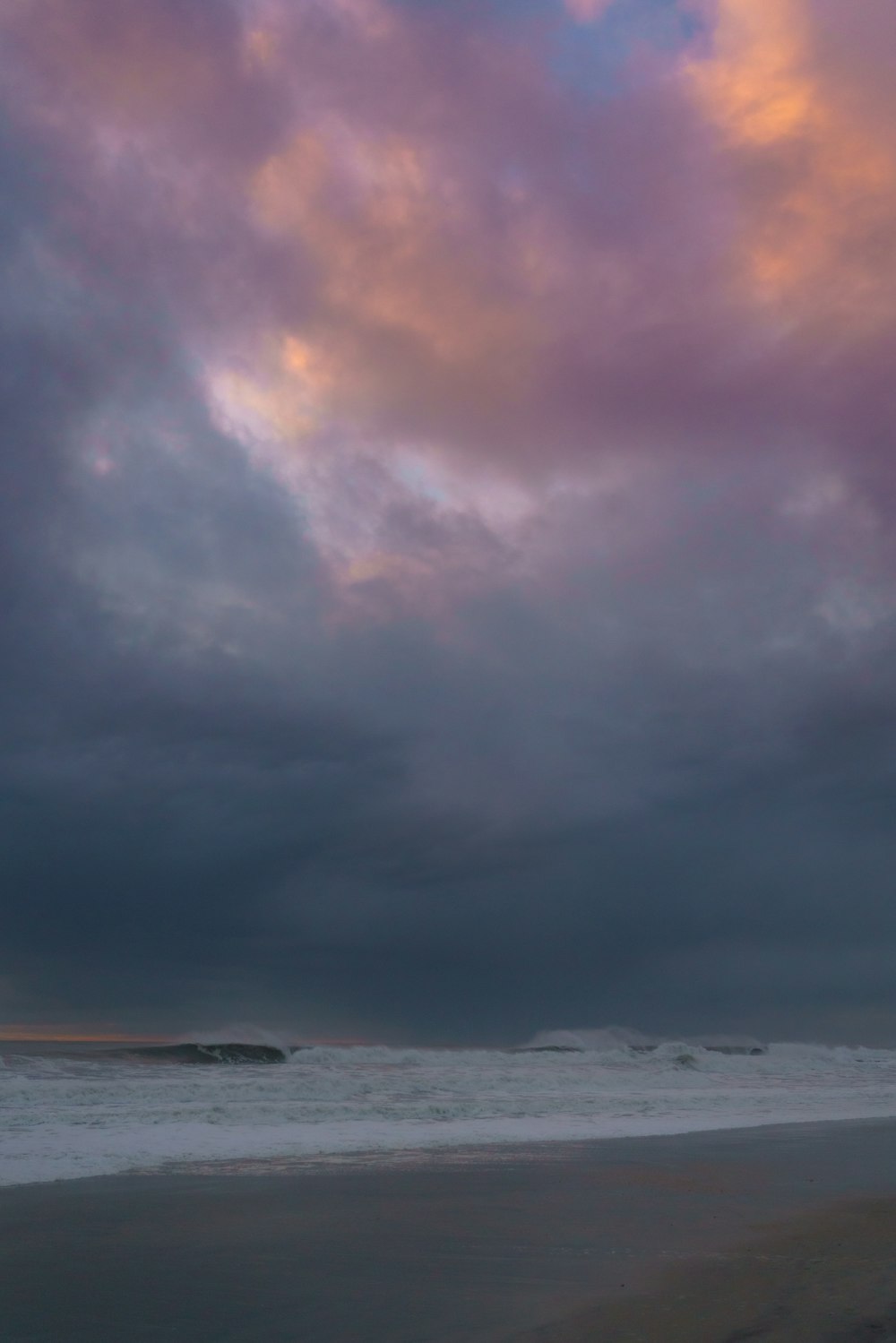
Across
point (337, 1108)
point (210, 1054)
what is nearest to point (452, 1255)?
point (337, 1108)

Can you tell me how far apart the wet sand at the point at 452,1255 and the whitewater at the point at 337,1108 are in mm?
2226

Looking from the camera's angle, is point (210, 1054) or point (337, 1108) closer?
point (337, 1108)

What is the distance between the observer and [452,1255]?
26.0 feet

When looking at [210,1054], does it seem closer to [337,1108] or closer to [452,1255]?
[337,1108]

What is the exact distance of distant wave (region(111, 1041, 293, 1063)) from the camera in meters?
40.9

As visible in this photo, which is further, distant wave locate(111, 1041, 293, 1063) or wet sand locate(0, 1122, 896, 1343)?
distant wave locate(111, 1041, 293, 1063)

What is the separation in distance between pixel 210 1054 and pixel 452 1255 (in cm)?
4042

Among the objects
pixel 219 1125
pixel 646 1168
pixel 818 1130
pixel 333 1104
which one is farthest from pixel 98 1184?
pixel 818 1130

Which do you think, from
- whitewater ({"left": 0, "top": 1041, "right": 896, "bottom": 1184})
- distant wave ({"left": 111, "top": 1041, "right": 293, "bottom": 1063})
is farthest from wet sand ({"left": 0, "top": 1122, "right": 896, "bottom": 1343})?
distant wave ({"left": 111, "top": 1041, "right": 293, "bottom": 1063})

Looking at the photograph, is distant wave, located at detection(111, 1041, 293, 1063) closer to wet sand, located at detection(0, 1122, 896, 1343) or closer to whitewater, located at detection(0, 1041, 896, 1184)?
whitewater, located at detection(0, 1041, 896, 1184)

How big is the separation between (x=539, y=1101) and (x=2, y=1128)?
11.6 metres

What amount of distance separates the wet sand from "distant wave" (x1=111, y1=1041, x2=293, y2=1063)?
30121 millimetres

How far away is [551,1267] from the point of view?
7477mm

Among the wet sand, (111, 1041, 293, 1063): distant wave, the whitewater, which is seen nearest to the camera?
the wet sand
